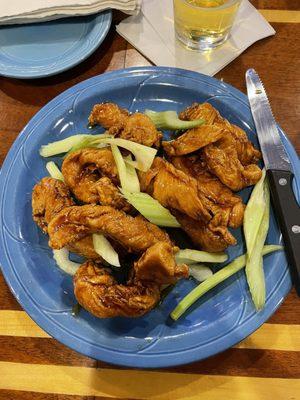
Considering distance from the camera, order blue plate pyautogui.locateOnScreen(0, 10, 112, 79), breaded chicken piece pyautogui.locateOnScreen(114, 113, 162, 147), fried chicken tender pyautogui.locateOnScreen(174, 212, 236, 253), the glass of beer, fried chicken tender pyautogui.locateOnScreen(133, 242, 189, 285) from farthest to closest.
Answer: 1. blue plate pyautogui.locateOnScreen(0, 10, 112, 79)
2. the glass of beer
3. breaded chicken piece pyautogui.locateOnScreen(114, 113, 162, 147)
4. fried chicken tender pyautogui.locateOnScreen(174, 212, 236, 253)
5. fried chicken tender pyautogui.locateOnScreen(133, 242, 189, 285)

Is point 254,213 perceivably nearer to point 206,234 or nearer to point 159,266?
point 206,234

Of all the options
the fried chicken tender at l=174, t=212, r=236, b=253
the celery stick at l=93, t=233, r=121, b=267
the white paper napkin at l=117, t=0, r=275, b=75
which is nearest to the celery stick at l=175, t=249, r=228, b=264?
the fried chicken tender at l=174, t=212, r=236, b=253

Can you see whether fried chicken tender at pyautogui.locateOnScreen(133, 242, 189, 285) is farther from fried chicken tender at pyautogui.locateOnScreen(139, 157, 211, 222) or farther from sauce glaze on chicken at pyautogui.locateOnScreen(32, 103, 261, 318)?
fried chicken tender at pyautogui.locateOnScreen(139, 157, 211, 222)

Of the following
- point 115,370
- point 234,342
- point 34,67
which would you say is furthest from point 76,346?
point 34,67

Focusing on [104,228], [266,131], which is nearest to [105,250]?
[104,228]

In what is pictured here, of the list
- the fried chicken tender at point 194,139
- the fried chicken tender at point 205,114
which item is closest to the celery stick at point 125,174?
the fried chicken tender at point 194,139

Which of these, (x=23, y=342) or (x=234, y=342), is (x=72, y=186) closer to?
(x=23, y=342)
